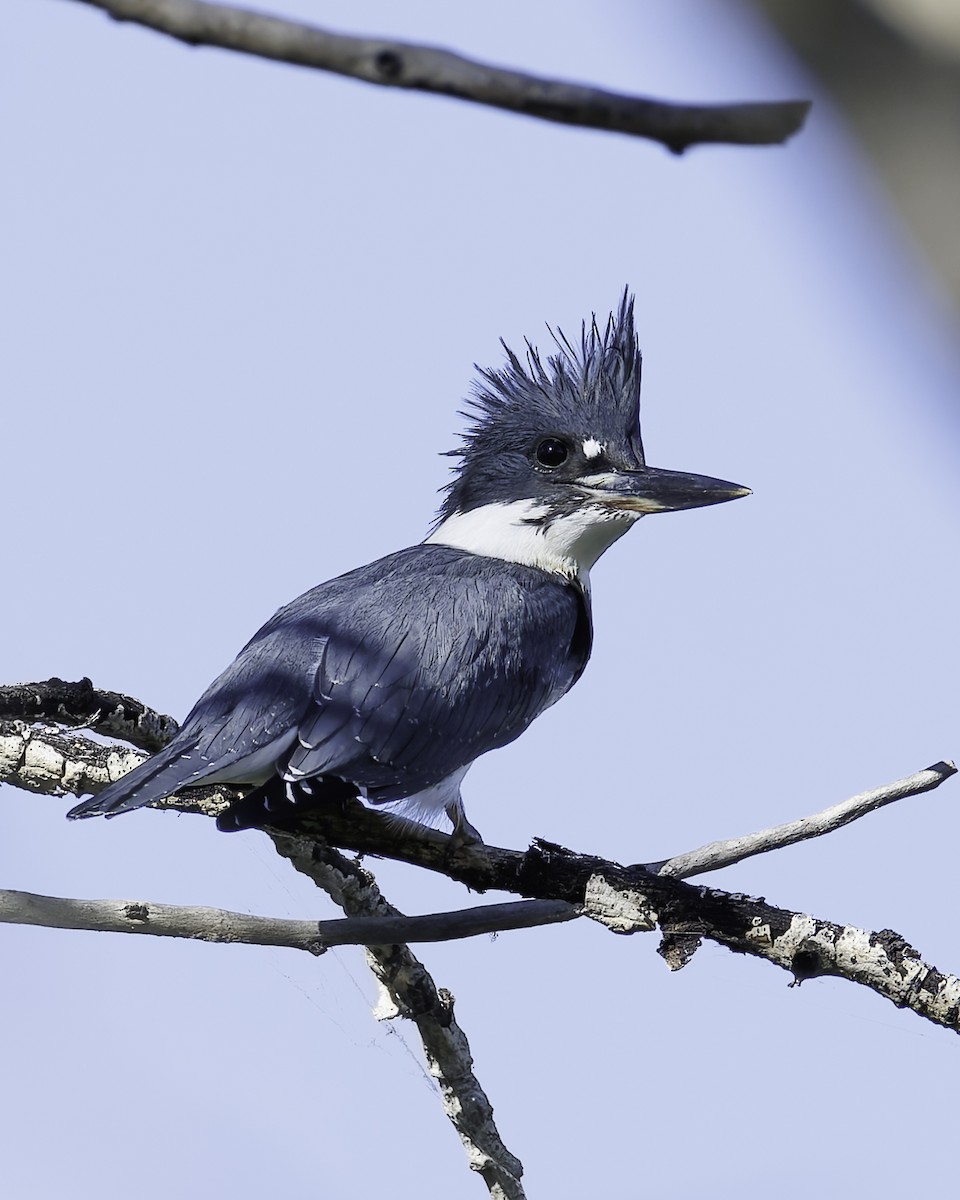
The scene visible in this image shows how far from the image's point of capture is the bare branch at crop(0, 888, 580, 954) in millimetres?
2299

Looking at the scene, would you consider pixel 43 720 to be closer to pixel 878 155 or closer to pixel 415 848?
pixel 415 848

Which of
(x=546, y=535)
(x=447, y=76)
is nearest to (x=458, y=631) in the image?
(x=546, y=535)

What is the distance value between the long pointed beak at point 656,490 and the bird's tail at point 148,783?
4.23ft

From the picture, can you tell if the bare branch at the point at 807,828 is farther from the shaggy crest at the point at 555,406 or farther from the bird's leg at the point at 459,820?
the shaggy crest at the point at 555,406

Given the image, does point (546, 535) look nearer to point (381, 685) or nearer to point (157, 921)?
point (381, 685)

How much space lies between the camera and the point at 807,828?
255cm

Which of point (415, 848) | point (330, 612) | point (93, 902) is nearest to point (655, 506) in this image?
point (330, 612)

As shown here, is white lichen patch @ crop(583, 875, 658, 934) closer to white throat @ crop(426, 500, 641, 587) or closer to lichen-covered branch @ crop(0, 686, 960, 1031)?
lichen-covered branch @ crop(0, 686, 960, 1031)

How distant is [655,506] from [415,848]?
44.1 inches

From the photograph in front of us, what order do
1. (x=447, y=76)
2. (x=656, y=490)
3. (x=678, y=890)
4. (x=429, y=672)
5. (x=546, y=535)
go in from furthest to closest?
(x=546, y=535), (x=656, y=490), (x=429, y=672), (x=678, y=890), (x=447, y=76)

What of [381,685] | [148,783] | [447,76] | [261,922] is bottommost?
[261,922]

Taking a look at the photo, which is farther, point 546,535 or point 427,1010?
point 546,535

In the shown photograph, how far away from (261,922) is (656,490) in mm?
1558

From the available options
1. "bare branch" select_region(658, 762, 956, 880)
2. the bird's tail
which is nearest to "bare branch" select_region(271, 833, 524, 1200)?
the bird's tail
